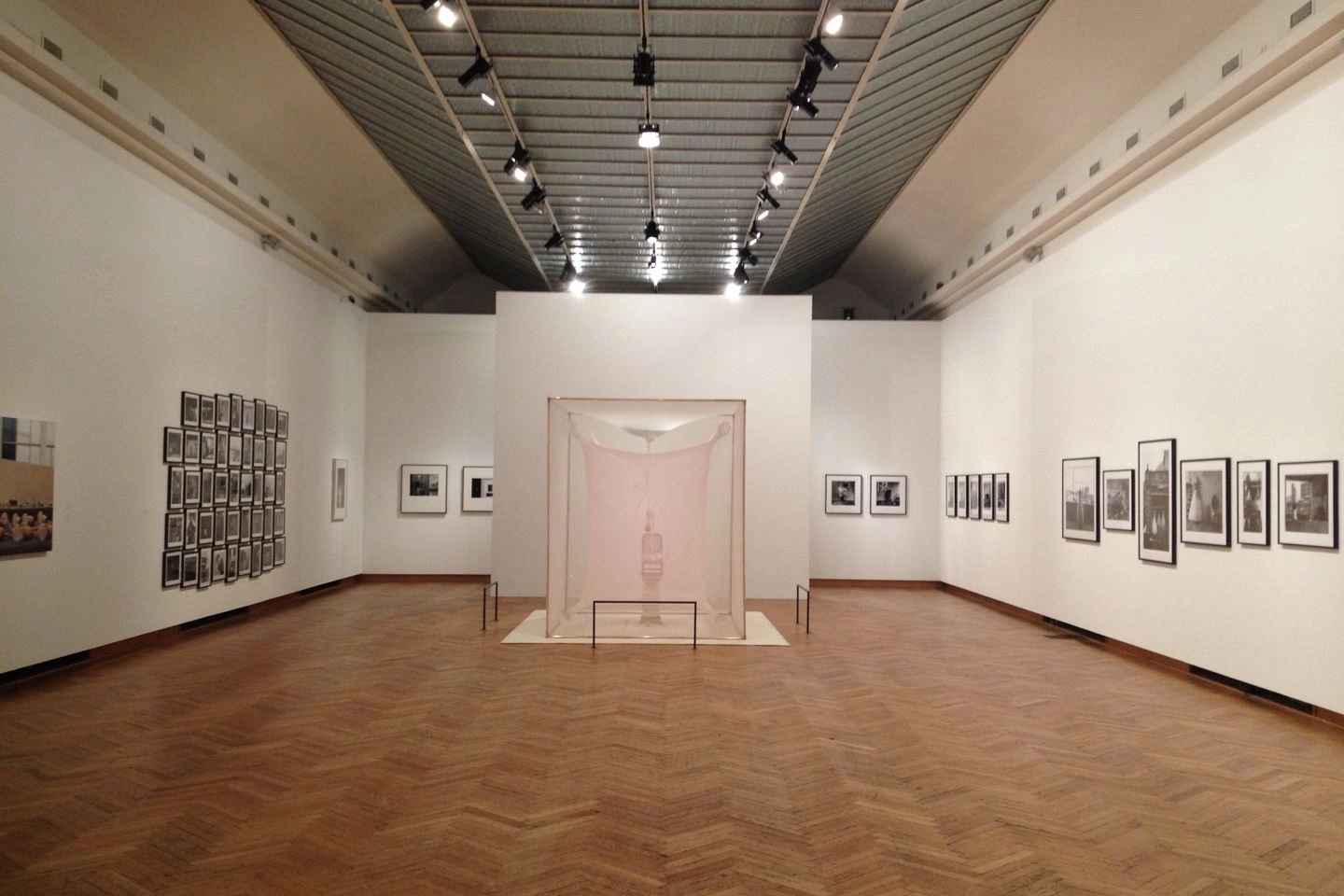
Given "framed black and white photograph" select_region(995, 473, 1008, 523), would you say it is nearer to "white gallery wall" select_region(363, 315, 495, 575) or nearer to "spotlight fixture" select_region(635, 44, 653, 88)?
"spotlight fixture" select_region(635, 44, 653, 88)

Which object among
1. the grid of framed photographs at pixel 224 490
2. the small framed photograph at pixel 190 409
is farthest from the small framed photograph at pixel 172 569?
the small framed photograph at pixel 190 409

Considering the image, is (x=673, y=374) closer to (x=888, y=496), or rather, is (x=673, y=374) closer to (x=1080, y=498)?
(x=888, y=496)

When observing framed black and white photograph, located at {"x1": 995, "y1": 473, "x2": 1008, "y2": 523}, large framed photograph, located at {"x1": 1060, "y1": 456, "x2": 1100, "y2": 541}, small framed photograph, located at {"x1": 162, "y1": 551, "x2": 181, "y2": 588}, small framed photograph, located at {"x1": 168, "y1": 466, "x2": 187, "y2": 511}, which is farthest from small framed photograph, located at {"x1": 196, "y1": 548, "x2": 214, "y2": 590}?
framed black and white photograph, located at {"x1": 995, "y1": 473, "x2": 1008, "y2": 523}

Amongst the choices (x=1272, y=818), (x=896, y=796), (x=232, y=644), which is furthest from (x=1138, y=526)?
(x=232, y=644)

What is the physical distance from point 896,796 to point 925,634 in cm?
569

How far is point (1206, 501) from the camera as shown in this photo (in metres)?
7.38

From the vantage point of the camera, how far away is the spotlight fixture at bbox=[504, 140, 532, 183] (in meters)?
9.61

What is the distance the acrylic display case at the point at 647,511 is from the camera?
9281 mm

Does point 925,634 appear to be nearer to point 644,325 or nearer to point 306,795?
point 644,325

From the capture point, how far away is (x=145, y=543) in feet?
28.1

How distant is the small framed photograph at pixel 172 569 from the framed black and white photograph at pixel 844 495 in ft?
33.6

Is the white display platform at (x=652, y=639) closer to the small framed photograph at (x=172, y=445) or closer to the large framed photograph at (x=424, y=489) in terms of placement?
the small framed photograph at (x=172, y=445)

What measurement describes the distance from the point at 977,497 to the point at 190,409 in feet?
36.3

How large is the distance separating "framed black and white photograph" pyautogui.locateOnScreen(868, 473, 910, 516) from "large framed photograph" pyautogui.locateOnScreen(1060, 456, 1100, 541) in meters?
4.85
